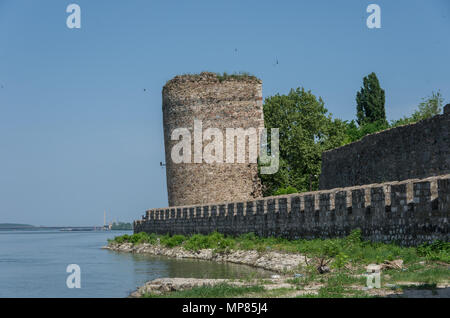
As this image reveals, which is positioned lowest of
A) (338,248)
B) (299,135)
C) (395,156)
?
(338,248)

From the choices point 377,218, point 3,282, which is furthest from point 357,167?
point 3,282

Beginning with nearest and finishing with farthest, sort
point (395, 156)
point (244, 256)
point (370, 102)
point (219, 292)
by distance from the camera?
point (219, 292), point (244, 256), point (395, 156), point (370, 102)

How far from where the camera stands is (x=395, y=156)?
20.4 m

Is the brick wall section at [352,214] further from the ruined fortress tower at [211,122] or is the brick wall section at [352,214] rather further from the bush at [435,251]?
the ruined fortress tower at [211,122]

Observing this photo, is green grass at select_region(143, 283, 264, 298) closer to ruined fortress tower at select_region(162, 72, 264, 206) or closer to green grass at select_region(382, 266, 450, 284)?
green grass at select_region(382, 266, 450, 284)

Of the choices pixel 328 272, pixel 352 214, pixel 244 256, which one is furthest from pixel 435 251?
pixel 244 256

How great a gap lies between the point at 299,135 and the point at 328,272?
22.7m

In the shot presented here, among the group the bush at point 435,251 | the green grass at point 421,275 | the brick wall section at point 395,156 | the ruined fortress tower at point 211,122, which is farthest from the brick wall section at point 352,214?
the ruined fortress tower at point 211,122

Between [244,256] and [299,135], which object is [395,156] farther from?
[299,135]

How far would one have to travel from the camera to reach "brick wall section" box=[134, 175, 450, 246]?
1301 cm

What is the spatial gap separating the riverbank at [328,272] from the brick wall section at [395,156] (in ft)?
12.5

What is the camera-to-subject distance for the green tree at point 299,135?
1366 inches
